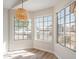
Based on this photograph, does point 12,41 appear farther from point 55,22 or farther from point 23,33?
point 55,22

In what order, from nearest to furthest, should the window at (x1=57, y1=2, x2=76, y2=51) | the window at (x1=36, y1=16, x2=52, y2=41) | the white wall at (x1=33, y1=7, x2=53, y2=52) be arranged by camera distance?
1. the window at (x1=57, y1=2, x2=76, y2=51)
2. the white wall at (x1=33, y1=7, x2=53, y2=52)
3. the window at (x1=36, y1=16, x2=52, y2=41)

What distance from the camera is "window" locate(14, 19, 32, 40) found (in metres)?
5.87

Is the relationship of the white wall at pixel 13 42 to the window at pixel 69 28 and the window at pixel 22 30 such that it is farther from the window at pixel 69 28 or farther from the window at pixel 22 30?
the window at pixel 69 28

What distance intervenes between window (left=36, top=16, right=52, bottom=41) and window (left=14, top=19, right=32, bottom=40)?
20.6 inches

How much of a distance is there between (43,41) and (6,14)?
7.80ft

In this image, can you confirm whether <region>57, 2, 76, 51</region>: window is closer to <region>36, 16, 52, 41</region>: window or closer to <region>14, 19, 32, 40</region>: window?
<region>36, 16, 52, 41</region>: window

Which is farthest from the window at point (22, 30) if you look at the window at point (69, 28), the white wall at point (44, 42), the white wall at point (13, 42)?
the window at point (69, 28)

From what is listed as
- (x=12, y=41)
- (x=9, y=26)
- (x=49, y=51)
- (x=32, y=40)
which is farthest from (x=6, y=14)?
(x=49, y=51)

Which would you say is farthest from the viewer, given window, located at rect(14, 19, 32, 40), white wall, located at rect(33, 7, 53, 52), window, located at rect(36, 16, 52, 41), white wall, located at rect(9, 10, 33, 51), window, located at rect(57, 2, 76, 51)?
window, located at rect(14, 19, 32, 40)

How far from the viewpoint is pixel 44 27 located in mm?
5730

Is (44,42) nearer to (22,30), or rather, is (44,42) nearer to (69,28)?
(22,30)

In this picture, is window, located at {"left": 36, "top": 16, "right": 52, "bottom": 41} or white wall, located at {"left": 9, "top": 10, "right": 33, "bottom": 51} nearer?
window, located at {"left": 36, "top": 16, "right": 52, "bottom": 41}

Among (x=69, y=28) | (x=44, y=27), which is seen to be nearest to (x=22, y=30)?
(x=44, y=27)

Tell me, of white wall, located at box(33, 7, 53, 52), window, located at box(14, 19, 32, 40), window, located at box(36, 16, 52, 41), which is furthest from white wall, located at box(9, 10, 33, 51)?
window, located at box(36, 16, 52, 41)
